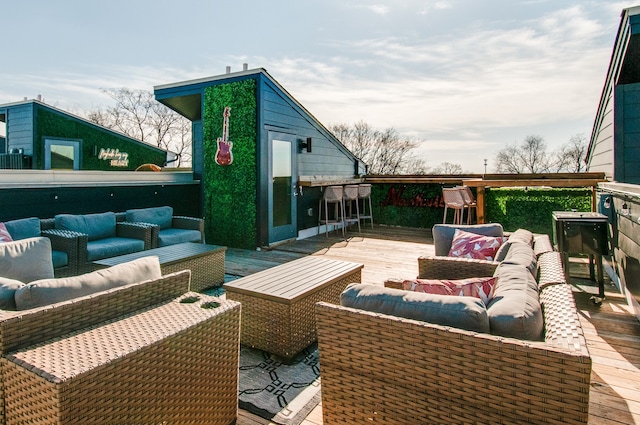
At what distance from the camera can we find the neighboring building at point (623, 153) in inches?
131

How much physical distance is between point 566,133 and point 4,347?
20.7 m

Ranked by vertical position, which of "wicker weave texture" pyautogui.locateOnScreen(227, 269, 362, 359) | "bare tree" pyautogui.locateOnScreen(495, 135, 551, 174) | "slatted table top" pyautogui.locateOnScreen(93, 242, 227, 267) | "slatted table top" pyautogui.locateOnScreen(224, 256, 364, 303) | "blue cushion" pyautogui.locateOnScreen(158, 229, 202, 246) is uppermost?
"bare tree" pyautogui.locateOnScreen(495, 135, 551, 174)

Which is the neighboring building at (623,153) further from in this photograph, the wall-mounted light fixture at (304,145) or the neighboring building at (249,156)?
the wall-mounted light fixture at (304,145)

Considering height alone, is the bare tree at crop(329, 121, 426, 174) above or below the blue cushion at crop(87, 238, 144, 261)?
above

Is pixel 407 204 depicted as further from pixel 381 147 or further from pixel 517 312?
pixel 381 147


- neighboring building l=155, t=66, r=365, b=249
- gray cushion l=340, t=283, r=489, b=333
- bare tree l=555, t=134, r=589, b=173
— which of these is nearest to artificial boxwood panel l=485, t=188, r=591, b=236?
neighboring building l=155, t=66, r=365, b=249

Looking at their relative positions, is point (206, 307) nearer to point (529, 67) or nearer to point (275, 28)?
point (275, 28)

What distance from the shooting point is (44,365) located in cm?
120

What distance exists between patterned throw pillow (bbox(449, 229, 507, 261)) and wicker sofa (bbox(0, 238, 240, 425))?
80.5 inches

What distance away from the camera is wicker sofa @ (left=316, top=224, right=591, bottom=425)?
3.81 ft

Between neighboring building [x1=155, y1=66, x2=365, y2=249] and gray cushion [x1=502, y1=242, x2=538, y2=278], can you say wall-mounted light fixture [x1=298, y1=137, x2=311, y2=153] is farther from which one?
gray cushion [x1=502, y1=242, x2=538, y2=278]

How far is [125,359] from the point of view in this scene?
1.30m

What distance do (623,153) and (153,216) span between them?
6367 millimetres

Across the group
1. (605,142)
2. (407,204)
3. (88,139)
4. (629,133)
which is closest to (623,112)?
(629,133)
